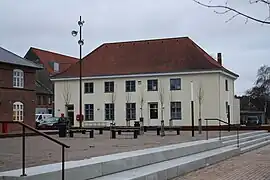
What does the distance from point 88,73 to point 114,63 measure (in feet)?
10.9

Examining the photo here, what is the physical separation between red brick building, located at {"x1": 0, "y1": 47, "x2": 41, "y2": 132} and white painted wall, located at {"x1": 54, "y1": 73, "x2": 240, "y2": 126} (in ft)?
43.0

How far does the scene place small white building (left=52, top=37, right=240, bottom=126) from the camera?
53594 millimetres

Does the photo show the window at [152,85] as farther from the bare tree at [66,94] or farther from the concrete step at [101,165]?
the concrete step at [101,165]

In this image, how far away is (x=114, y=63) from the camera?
58.6 m

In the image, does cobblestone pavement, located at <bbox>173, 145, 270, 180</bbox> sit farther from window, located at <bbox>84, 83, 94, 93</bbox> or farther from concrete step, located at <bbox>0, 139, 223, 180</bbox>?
window, located at <bbox>84, 83, 94, 93</bbox>

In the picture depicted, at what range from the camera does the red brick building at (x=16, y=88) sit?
4066cm

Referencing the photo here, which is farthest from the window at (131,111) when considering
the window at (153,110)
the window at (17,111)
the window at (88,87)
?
the window at (17,111)

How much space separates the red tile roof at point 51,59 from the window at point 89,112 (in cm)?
2515

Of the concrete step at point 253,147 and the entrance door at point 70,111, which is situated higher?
the entrance door at point 70,111

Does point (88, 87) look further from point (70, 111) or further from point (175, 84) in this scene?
point (175, 84)

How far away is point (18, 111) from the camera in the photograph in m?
43.6

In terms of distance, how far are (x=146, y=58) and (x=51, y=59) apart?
3310 centimetres

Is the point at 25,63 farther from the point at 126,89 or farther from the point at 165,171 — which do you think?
the point at 165,171

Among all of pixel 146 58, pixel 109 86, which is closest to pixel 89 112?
pixel 109 86
